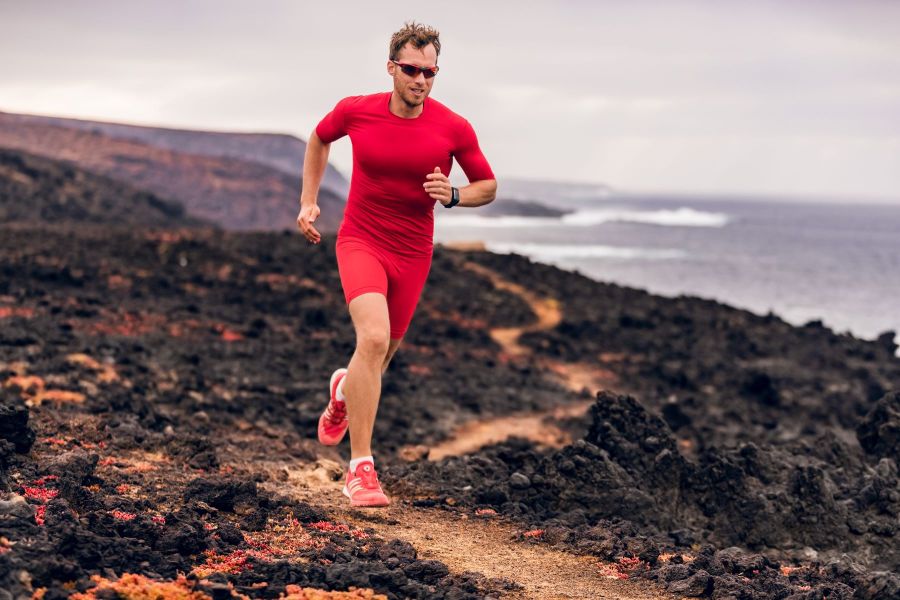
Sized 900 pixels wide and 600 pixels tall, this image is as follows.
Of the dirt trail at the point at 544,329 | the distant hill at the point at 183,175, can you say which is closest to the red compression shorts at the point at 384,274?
the dirt trail at the point at 544,329

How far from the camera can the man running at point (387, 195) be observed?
672 centimetres

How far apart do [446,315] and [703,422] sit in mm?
8109

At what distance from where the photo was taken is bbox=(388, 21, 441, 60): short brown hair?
6.65m

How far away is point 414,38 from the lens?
21.8 feet

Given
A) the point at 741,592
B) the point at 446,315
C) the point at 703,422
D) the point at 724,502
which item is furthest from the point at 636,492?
the point at 446,315

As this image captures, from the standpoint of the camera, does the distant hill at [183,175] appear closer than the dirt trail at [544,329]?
A: No

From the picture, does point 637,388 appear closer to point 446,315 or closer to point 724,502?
point 446,315

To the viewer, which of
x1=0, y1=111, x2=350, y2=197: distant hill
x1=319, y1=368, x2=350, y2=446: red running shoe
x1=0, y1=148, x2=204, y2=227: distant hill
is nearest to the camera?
x1=319, y1=368, x2=350, y2=446: red running shoe

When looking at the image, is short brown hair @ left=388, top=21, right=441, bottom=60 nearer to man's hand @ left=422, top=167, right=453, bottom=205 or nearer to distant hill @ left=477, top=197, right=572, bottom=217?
man's hand @ left=422, top=167, right=453, bottom=205

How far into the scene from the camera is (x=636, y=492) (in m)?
9.40

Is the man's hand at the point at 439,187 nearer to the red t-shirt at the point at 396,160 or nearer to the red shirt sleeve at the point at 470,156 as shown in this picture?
the red t-shirt at the point at 396,160

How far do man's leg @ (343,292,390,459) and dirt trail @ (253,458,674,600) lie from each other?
857 millimetres

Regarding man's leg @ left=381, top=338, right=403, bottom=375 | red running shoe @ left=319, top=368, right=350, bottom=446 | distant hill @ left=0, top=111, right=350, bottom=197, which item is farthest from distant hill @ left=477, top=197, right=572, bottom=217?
man's leg @ left=381, top=338, right=403, bottom=375

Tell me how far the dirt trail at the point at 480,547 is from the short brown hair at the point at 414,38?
10.9ft
